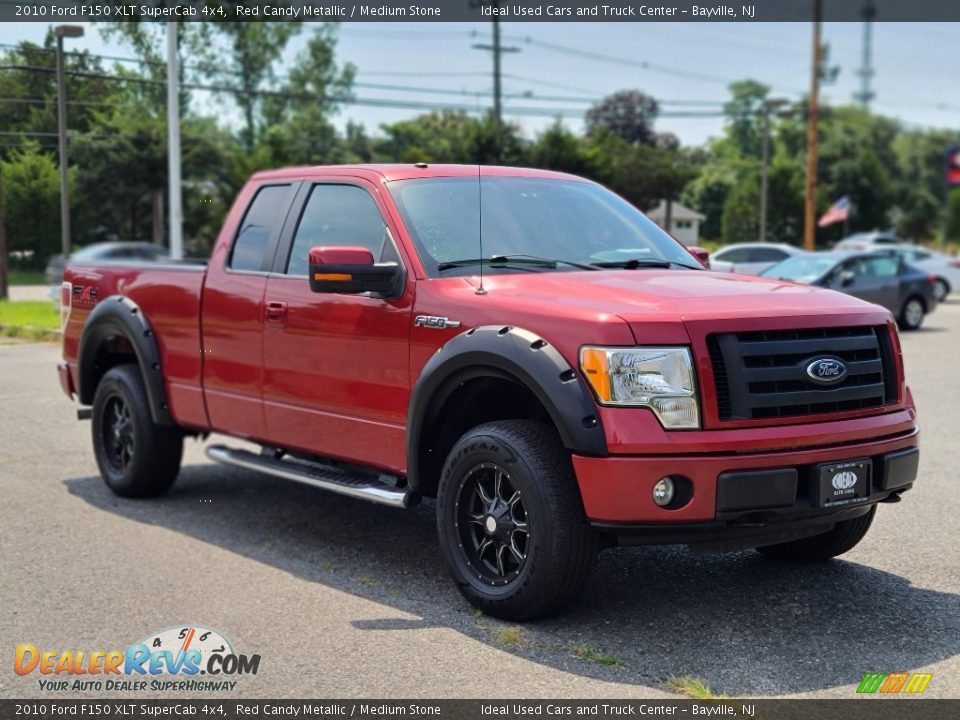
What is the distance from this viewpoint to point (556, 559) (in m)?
4.69

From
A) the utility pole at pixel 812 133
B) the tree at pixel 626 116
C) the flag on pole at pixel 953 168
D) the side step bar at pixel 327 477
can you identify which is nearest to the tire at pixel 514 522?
the side step bar at pixel 327 477

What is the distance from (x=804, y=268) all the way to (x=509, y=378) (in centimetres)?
1723

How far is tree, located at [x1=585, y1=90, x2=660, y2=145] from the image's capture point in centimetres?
4653

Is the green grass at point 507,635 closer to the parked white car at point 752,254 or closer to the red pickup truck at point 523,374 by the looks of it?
the red pickup truck at point 523,374

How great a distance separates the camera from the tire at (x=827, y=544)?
5.68 meters

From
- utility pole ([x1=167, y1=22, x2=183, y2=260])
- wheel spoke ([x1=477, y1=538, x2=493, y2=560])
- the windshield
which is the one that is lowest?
wheel spoke ([x1=477, y1=538, x2=493, y2=560])

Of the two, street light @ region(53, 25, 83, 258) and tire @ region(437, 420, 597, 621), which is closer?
tire @ region(437, 420, 597, 621)

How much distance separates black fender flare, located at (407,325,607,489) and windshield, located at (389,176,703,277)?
594 millimetres

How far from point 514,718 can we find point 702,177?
28518mm

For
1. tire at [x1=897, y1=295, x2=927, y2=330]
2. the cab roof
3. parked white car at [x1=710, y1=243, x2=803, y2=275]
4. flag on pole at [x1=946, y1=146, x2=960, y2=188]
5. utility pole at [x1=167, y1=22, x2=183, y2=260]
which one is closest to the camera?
the cab roof

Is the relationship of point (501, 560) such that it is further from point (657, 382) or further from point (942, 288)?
point (942, 288)

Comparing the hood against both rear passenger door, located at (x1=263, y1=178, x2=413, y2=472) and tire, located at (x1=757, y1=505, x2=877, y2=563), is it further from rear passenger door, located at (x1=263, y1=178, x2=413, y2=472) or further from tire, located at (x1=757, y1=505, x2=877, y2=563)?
tire, located at (x1=757, y1=505, x2=877, y2=563)

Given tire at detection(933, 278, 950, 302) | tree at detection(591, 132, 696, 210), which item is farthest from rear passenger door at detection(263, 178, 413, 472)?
tire at detection(933, 278, 950, 302)

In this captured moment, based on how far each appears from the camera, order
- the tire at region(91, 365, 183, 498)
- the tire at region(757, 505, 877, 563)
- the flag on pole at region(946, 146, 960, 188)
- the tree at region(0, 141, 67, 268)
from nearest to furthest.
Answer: the tire at region(757, 505, 877, 563)
the tire at region(91, 365, 183, 498)
the tree at region(0, 141, 67, 268)
the flag on pole at region(946, 146, 960, 188)
